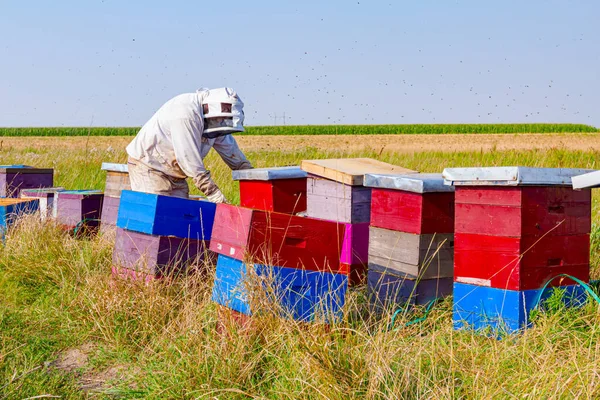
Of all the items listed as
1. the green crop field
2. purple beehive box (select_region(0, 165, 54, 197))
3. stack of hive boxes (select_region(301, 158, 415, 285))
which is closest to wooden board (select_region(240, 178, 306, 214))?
stack of hive boxes (select_region(301, 158, 415, 285))

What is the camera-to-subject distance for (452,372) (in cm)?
339

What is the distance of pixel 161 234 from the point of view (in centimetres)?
500

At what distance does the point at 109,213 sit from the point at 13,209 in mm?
1146

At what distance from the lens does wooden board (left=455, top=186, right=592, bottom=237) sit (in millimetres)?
3836

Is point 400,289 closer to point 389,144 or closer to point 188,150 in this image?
point 188,150

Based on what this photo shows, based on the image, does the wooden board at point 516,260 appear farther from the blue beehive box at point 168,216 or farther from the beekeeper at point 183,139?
the beekeeper at point 183,139

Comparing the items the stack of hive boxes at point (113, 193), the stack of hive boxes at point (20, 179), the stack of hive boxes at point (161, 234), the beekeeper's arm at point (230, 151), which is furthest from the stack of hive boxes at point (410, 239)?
the stack of hive boxes at point (20, 179)

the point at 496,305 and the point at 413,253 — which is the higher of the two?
the point at 413,253

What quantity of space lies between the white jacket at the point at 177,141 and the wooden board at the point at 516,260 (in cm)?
257

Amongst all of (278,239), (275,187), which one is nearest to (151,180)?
(275,187)

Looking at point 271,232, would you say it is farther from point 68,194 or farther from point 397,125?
point 397,125

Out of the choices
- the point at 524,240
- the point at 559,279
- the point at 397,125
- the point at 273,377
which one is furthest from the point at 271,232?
the point at 397,125

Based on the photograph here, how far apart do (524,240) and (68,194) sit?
5119mm

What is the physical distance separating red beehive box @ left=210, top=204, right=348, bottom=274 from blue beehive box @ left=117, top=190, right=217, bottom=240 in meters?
0.91
